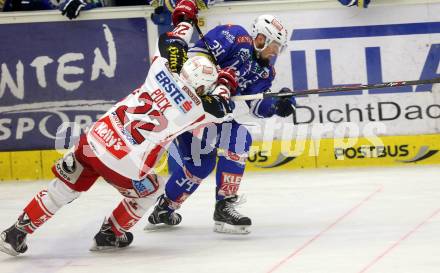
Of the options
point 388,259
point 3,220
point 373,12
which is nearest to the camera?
point 388,259

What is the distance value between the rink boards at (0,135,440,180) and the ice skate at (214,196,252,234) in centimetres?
203

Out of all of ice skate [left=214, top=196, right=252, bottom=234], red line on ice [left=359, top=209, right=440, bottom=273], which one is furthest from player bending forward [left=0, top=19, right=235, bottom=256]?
red line on ice [left=359, top=209, right=440, bottom=273]

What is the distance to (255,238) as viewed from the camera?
5.88 m

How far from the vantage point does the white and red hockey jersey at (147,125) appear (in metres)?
5.38

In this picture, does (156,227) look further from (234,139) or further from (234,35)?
(234,35)

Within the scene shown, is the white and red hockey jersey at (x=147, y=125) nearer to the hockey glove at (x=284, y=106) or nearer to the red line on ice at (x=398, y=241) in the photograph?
the hockey glove at (x=284, y=106)

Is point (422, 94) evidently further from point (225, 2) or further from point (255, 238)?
point (255, 238)

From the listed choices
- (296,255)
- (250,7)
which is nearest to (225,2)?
(250,7)

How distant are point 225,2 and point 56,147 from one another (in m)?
1.74

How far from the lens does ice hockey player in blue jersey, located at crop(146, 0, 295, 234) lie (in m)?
6.04

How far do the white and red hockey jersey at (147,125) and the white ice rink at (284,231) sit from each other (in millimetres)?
522

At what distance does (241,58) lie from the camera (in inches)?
243

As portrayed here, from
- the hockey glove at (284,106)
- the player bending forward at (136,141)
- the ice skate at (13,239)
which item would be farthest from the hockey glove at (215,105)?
the ice skate at (13,239)

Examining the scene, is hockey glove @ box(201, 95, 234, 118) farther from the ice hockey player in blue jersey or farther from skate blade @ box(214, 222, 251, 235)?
skate blade @ box(214, 222, 251, 235)
